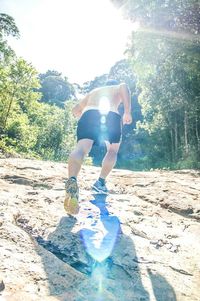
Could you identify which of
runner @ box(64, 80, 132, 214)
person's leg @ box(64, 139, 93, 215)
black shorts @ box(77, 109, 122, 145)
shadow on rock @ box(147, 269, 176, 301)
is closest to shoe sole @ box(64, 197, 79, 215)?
person's leg @ box(64, 139, 93, 215)

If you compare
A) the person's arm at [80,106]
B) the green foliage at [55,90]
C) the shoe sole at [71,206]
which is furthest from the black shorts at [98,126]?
the green foliage at [55,90]

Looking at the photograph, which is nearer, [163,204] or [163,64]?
[163,204]

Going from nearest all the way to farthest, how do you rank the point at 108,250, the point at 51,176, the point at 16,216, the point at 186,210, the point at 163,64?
the point at 108,250 < the point at 16,216 < the point at 186,210 < the point at 51,176 < the point at 163,64

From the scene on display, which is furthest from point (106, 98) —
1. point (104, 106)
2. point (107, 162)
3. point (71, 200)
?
point (71, 200)

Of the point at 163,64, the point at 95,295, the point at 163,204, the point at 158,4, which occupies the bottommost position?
the point at 95,295

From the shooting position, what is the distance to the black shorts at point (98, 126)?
13.2 feet

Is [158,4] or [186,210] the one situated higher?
[158,4]

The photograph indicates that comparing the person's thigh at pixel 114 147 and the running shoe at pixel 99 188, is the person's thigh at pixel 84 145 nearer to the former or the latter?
the person's thigh at pixel 114 147

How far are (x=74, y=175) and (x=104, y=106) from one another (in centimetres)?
105

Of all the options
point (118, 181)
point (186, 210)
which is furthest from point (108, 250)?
point (118, 181)

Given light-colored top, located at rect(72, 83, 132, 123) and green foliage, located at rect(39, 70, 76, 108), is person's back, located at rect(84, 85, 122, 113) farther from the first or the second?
green foliage, located at rect(39, 70, 76, 108)

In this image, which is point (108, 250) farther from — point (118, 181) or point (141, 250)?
point (118, 181)

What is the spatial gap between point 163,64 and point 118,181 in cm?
978

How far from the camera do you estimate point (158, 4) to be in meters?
11.4
